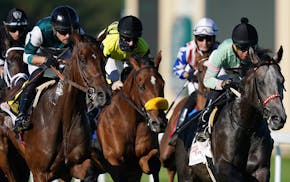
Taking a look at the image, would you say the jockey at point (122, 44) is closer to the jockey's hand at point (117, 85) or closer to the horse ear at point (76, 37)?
the jockey's hand at point (117, 85)

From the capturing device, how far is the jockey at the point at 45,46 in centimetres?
1134

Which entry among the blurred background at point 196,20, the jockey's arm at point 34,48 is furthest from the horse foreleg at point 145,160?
the blurred background at point 196,20

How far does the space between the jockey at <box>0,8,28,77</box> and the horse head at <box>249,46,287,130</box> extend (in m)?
3.29

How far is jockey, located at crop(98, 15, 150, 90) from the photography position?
1217 cm

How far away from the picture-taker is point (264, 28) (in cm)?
2533

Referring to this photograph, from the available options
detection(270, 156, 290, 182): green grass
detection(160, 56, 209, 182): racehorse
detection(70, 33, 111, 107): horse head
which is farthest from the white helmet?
detection(270, 156, 290, 182): green grass

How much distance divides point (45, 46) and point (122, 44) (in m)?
0.97

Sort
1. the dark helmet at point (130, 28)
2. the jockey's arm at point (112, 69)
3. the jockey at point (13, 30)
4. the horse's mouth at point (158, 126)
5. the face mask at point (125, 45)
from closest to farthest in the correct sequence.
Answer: the horse's mouth at point (158, 126)
the dark helmet at point (130, 28)
the face mask at point (125, 45)
the jockey's arm at point (112, 69)
the jockey at point (13, 30)

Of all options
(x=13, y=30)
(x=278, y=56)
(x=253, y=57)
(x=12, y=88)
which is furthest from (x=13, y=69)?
(x=278, y=56)

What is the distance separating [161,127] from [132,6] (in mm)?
17760

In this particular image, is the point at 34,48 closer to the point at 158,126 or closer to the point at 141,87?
the point at 141,87

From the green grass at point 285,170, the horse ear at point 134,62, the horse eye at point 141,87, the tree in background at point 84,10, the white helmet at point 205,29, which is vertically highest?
the white helmet at point 205,29

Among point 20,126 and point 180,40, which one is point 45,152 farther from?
point 180,40

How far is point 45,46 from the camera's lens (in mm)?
11875
